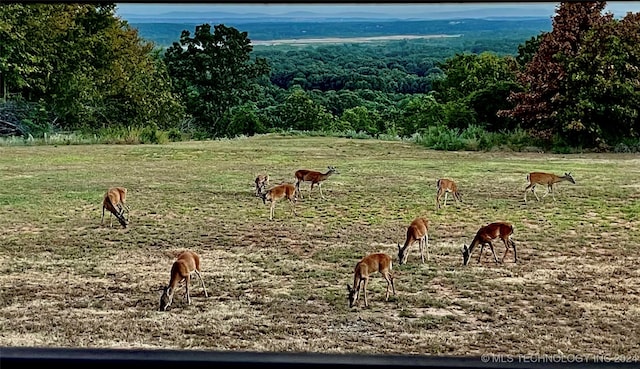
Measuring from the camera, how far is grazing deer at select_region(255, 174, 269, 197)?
8.80ft

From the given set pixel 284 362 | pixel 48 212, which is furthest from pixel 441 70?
pixel 284 362

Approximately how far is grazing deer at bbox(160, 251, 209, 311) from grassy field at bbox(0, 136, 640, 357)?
3cm

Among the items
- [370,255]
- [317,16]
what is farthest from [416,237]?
[317,16]

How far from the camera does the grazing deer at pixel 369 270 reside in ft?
7.63

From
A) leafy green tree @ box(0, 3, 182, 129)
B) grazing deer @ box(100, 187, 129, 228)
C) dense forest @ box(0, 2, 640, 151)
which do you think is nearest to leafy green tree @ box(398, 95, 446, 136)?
dense forest @ box(0, 2, 640, 151)

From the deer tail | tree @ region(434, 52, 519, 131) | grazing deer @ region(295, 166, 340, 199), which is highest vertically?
tree @ region(434, 52, 519, 131)

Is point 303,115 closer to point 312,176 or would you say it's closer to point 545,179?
point 312,176

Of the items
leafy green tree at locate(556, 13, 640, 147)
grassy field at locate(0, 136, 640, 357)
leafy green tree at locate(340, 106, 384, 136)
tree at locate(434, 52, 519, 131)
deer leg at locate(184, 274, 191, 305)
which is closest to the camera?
grassy field at locate(0, 136, 640, 357)

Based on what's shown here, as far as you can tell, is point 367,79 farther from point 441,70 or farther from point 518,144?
point 518,144

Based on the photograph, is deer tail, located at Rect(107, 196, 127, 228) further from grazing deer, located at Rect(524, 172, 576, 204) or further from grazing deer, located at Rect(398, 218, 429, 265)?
grazing deer, located at Rect(524, 172, 576, 204)

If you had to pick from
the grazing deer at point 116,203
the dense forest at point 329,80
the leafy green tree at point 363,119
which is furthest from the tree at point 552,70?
the grazing deer at point 116,203

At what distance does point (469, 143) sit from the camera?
284 centimetres

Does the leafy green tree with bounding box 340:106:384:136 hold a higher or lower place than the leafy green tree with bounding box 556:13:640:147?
lower

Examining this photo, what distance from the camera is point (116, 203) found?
2576mm
